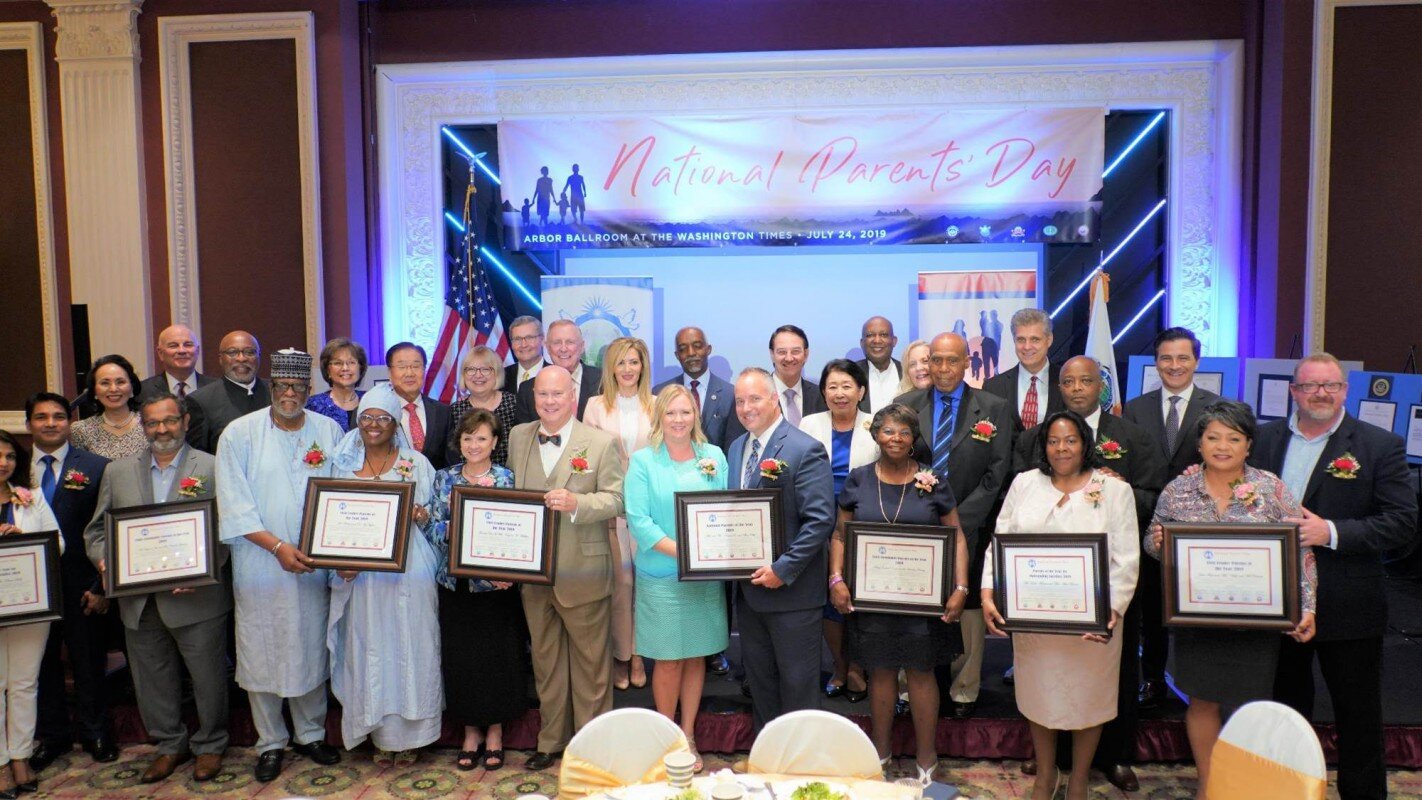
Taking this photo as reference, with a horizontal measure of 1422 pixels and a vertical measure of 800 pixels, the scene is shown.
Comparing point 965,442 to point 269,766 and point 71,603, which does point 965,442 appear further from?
point 71,603

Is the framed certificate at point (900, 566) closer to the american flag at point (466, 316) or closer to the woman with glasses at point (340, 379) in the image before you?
the woman with glasses at point (340, 379)

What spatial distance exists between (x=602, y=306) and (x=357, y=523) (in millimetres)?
3721

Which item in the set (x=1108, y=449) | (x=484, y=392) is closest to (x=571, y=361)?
(x=484, y=392)

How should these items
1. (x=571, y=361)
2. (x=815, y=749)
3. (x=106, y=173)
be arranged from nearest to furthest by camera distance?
(x=815, y=749) < (x=571, y=361) < (x=106, y=173)

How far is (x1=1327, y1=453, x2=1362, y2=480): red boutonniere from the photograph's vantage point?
3746 millimetres

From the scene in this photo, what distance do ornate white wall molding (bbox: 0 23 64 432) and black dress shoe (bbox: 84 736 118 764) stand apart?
3.68m

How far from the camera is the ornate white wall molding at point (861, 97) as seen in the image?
7480 millimetres

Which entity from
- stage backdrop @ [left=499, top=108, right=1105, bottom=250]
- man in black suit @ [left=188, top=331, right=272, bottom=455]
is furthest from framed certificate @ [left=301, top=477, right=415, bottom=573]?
stage backdrop @ [left=499, top=108, right=1105, bottom=250]

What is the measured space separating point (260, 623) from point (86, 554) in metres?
0.92

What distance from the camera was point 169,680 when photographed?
4.54 meters

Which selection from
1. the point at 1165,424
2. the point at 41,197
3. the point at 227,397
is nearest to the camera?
the point at 1165,424

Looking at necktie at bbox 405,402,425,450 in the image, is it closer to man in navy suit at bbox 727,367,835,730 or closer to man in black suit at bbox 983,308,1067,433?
man in navy suit at bbox 727,367,835,730

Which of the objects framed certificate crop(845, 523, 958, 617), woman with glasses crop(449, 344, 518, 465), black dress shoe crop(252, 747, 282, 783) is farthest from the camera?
woman with glasses crop(449, 344, 518, 465)

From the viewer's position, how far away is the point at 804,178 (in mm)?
7617
